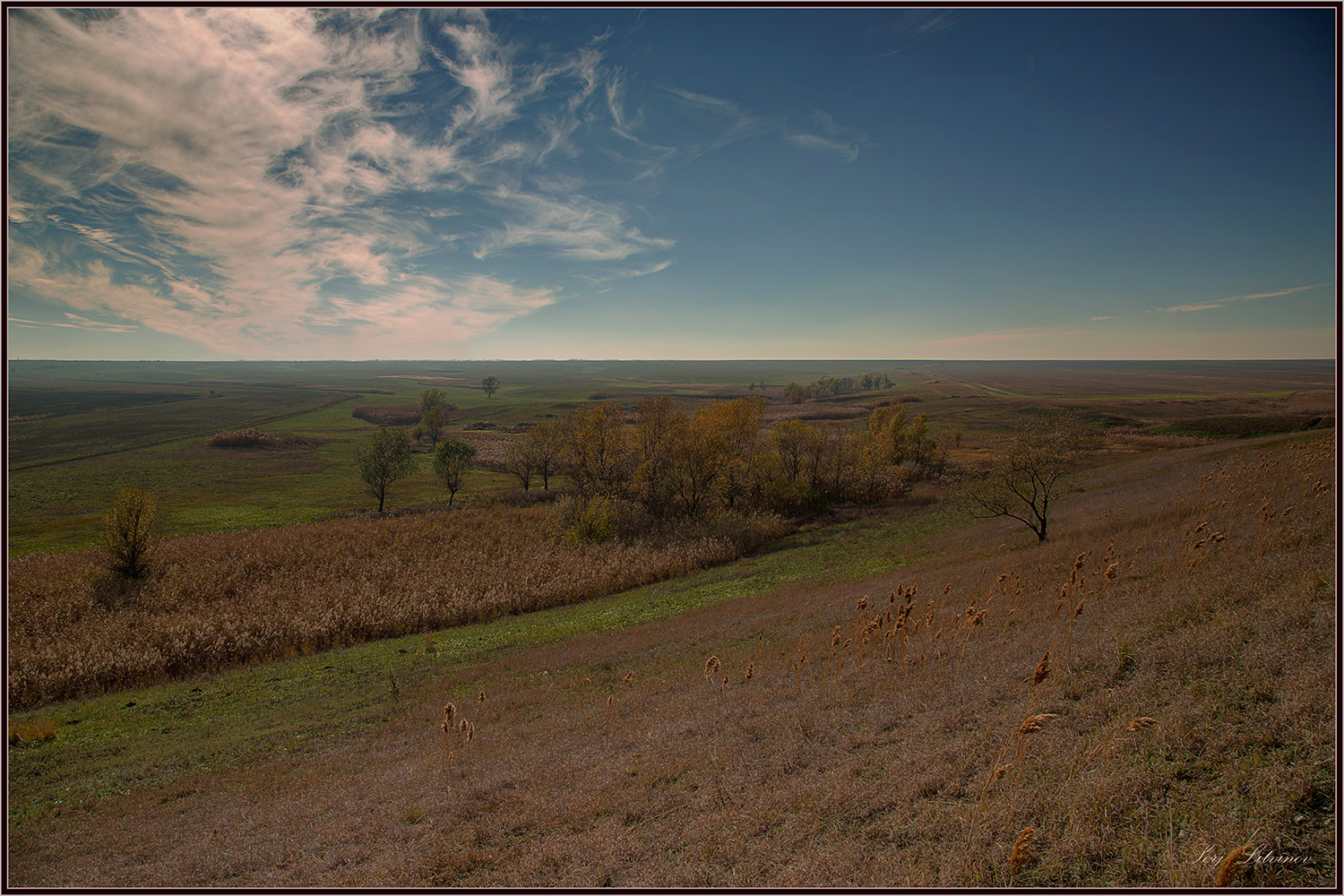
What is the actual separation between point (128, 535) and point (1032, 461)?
1880 inches

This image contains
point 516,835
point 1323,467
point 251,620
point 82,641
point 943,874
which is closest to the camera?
point 943,874

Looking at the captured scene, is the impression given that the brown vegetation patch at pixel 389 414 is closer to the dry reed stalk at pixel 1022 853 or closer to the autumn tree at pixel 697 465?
the autumn tree at pixel 697 465

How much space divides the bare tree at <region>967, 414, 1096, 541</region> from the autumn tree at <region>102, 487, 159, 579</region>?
45.1m

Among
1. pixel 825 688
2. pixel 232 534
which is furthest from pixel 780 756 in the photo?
pixel 232 534

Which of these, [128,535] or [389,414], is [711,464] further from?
[389,414]

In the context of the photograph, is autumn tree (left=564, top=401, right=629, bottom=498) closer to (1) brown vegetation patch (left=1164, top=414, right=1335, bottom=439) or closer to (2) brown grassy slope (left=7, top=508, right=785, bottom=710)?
(2) brown grassy slope (left=7, top=508, right=785, bottom=710)

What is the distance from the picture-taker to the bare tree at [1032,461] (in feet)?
67.8

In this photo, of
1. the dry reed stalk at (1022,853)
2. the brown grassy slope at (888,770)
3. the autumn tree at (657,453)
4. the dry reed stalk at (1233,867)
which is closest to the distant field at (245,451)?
the autumn tree at (657,453)

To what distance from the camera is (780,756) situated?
23.1ft

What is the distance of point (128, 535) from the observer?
28.2 meters

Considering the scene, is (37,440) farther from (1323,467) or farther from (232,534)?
(1323,467)

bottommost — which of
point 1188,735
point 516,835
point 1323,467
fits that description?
point 516,835

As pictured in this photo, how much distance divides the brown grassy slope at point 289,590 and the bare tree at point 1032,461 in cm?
1612

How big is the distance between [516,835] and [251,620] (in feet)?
76.3
